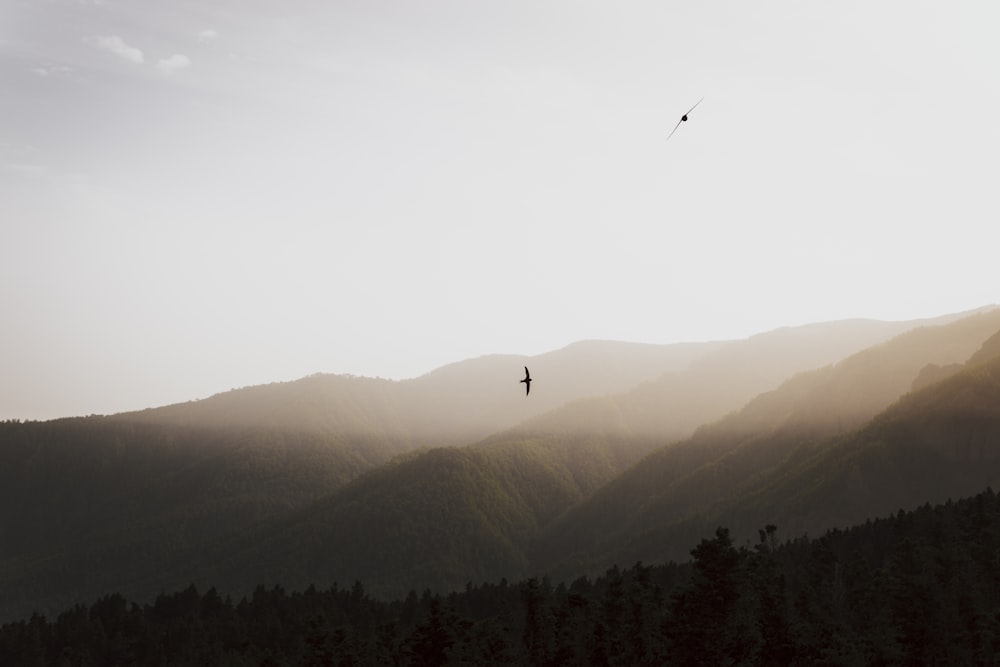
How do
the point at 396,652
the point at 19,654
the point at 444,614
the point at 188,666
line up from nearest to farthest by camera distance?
the point at 444,614 < the point at 396,652 < the point at 188,666 < the point at 19,654

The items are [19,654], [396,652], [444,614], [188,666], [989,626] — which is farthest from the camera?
[19,654]

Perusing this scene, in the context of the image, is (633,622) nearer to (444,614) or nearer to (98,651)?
(444,614)

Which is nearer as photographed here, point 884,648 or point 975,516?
point 884,648

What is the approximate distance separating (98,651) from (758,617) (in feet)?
491

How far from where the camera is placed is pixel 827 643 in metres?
92.6

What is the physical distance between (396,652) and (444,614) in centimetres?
2211

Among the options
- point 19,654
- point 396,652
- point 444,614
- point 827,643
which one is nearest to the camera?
point 827,643

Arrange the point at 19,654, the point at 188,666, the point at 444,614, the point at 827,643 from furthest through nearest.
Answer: the point at 19,654 → the point at 188,666 → the point at 444,614 → the point at 827,643

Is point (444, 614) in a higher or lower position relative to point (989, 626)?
higher

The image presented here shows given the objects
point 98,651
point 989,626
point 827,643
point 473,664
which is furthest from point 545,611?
point 98,651

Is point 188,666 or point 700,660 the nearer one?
point 700,660

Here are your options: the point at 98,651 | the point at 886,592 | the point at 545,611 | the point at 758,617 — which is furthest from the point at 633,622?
the point at 98,651

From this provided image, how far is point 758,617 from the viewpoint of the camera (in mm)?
97688

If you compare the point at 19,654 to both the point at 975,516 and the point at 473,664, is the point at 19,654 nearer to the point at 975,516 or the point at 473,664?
the point at 473,664
